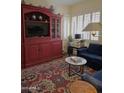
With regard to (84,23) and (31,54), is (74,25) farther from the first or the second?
(31,54)

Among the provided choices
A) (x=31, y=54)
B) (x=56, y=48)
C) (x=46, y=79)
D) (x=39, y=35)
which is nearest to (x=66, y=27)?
(x=56, y=48)

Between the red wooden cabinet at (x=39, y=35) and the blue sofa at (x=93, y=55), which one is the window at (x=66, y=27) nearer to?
the red wooden cabinet at (x=39, y=35)

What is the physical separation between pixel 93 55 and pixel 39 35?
7.36 feet

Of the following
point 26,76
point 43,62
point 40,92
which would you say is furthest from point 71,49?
point 40,92

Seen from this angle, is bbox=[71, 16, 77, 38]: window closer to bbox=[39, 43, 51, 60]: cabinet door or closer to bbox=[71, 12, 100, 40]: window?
bbox=[71, 12, 100, 40]: window

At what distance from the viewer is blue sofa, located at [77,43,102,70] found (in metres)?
3.71

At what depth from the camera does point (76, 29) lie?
596 centimetres

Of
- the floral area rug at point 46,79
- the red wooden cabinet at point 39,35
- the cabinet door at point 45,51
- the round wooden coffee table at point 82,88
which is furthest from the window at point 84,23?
the round wooden coffee table at point 82,88

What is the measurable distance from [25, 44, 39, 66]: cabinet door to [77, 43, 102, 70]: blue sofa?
1.70 metres

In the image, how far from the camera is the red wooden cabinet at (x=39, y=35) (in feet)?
12.8

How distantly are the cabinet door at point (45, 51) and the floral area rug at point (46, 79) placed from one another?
26.6 inches
